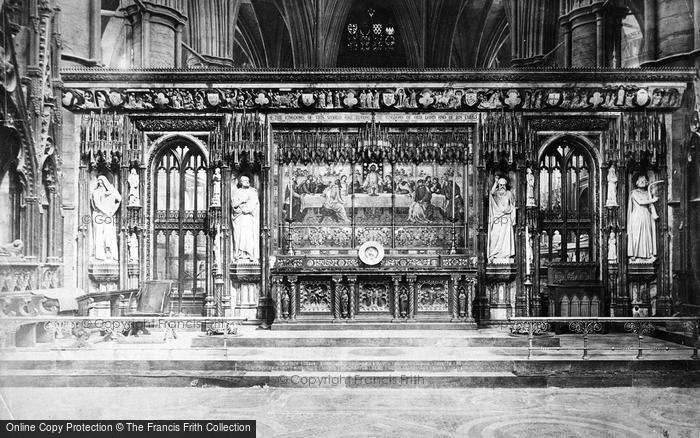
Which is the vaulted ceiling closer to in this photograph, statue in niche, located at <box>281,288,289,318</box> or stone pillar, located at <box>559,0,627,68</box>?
stone pillar, located at <box>559,0,627,68</box>

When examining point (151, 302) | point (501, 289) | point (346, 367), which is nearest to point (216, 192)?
point (151, 302)

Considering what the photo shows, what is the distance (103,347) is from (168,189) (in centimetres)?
454

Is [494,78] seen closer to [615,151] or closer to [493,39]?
[615,151]

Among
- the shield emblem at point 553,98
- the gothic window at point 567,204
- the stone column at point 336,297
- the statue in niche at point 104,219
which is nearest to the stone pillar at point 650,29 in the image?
the shield emblem at point 553,98

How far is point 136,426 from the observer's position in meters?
4.96

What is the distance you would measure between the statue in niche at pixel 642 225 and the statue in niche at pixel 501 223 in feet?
8.07

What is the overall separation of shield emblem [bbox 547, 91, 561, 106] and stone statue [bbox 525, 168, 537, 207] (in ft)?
4.86

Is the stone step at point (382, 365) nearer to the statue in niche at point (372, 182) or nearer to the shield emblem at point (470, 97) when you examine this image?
the statue in niche at point (372, 182)

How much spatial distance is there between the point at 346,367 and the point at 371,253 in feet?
12.9

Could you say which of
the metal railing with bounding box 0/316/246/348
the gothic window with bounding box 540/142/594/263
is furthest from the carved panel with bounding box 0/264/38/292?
the gothic window with bounding box 540/142/594/263

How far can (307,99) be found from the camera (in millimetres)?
12570

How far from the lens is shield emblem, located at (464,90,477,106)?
1256cm

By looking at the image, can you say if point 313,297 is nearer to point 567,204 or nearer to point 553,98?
point 567,204

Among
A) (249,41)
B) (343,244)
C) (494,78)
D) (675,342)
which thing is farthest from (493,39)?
(675,342)
